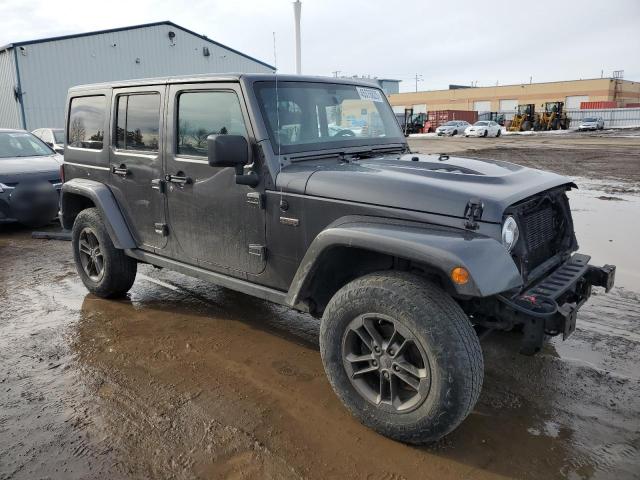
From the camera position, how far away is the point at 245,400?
3.26 meters

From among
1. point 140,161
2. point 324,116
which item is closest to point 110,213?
point 140,161

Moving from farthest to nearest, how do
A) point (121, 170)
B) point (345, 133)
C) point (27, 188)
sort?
point (27, 188), point (121, 170), point (345, 133)

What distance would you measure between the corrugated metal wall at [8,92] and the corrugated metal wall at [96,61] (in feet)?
1.57

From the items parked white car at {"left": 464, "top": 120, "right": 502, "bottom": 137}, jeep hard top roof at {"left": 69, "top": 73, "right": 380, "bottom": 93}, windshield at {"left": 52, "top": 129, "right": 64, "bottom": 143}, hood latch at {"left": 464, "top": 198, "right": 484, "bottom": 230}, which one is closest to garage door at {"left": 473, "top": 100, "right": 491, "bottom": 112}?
parked white car at {"left": 464, "top": 120, "right": 502, "bottom": 137}

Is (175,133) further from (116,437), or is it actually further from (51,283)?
(51,283)

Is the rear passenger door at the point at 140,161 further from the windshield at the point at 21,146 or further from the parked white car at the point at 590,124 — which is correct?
the parked white car at the point at 590,124

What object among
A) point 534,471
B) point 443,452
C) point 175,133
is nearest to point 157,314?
point 175,133

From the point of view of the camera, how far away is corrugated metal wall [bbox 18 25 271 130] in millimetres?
21000

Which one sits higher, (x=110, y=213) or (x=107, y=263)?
(x=110, y=213)

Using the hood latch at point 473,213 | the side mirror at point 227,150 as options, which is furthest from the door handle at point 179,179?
the hood latch at point 473,213

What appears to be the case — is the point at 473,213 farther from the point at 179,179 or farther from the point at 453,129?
the point at 453,129

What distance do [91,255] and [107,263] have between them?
0.35 meters

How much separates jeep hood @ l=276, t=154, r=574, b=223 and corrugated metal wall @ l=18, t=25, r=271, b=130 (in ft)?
60.6

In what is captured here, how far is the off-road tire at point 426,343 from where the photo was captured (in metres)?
2.51
